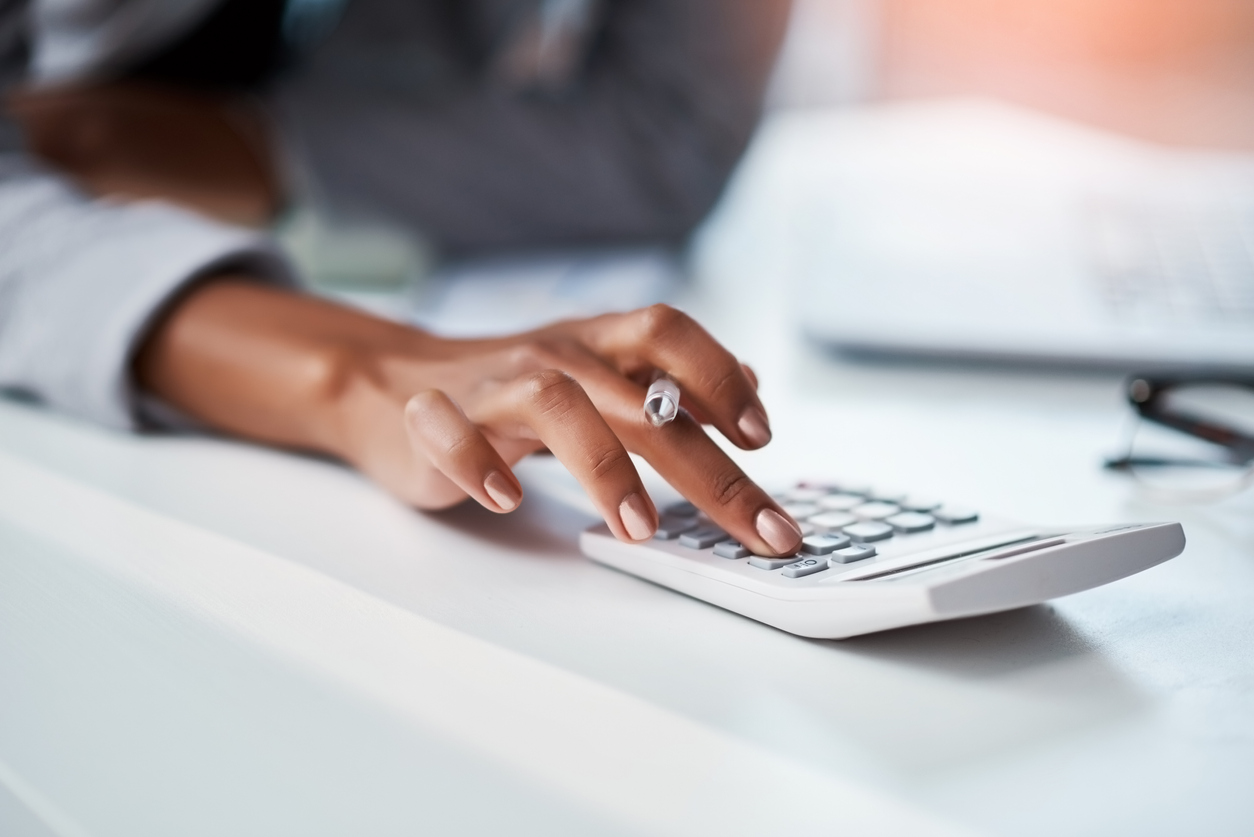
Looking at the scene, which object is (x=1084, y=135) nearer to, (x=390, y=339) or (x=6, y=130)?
(x=390, y=339)

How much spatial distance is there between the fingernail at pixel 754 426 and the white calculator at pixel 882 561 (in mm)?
25

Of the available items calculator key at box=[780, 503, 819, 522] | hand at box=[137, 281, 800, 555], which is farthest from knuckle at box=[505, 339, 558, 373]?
calculator key at box=[780, 503, 819, 522]

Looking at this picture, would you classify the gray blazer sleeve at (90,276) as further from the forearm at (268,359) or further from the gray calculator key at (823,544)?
the gray calculator key at (823,544)

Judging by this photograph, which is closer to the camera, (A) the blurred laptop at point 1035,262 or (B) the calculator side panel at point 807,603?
(B) the calculator side panel at point 807,603

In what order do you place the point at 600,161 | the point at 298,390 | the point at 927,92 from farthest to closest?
the point at 927,92 → the point at 600,161 → the point at 298,390

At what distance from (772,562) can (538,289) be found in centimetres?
47

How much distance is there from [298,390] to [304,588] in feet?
0.52

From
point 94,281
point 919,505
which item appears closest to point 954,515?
point 919,505

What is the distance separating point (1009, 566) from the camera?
26cm

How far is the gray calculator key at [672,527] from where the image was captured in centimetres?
33

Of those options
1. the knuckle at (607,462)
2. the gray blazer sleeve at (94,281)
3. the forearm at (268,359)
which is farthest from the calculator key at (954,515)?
the gray blazer sleeve at (94,281)

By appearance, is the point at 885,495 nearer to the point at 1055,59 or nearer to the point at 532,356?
the point at 532,356

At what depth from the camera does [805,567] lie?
285 millimetres

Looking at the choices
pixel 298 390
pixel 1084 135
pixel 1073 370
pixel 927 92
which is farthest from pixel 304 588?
pixel 927 92
